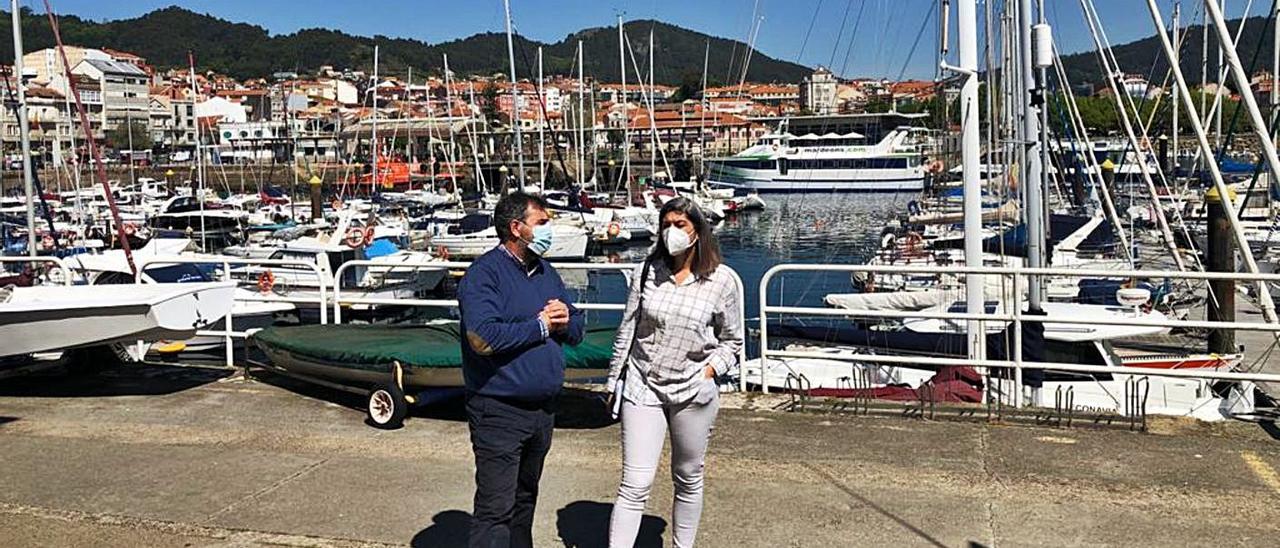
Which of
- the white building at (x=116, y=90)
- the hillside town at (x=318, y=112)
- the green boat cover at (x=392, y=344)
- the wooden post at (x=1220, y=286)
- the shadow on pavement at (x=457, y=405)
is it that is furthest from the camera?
the white building at (x=116, y=90)

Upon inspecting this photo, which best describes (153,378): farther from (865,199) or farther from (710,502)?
(865,199)

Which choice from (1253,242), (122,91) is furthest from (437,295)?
(122,91)

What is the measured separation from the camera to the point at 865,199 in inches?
3049

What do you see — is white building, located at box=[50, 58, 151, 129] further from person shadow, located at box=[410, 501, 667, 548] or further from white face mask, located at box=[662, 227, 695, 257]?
white face mask, located at box=[662, 227, 695, 257]

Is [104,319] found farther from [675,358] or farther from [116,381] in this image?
[675,358]

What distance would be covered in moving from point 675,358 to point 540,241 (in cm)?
68

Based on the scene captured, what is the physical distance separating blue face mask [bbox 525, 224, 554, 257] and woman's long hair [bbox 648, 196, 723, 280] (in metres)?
0.42

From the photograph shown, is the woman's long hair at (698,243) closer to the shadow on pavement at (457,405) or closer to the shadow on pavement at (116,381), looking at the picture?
the shadow on pavement at (457,405)

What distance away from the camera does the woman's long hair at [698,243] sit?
4.43 m

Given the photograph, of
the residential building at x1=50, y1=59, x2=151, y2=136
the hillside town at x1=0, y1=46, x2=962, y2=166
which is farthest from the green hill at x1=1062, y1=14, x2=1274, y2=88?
the residential building at x1=50, y1=59, x2=151, y2=136

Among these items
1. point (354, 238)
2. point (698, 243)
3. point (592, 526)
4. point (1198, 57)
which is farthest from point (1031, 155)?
point (1198, 57)

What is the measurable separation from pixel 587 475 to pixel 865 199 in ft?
240

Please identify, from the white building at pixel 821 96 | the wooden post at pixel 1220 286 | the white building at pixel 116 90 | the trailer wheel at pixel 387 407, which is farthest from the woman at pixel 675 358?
the white building at pixel 116 90

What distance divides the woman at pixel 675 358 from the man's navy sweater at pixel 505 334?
0.30 m
